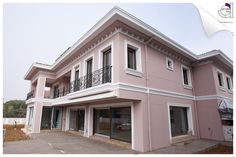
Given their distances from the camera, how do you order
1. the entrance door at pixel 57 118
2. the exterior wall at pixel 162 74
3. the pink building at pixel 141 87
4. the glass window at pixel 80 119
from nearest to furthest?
the pink building at pixel 141 87 → the exterior wall at pixel 162 74 → the glass window at pixel 80 119 → the entrance door at pixel 57 118

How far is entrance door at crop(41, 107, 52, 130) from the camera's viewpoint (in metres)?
12.8

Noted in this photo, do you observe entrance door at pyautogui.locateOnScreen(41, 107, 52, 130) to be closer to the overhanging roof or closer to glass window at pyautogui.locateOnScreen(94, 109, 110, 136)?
the overhanging roof

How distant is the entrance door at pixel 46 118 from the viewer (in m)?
12.8

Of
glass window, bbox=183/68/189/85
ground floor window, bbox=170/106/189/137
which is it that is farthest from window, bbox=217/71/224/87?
ground floor window, bbox=170/106/189/137

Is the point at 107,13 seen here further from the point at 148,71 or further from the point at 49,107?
the point at 49,107

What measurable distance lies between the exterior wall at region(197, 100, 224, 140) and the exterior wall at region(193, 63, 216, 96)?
64 centimetres

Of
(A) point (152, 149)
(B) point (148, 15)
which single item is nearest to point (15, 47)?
(B) point (148, 15)

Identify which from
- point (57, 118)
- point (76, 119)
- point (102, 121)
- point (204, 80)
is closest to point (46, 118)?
point (57, 118)

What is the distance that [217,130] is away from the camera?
8797mm

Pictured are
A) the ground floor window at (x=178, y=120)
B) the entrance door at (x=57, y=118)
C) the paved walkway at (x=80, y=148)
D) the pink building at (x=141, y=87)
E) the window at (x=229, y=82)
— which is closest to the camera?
the paved walkway at (x=80, y=148)

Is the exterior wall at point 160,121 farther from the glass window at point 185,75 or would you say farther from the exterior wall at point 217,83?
the exterior wall at point 217,83

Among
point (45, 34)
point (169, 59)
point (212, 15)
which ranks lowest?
point (169, 59)

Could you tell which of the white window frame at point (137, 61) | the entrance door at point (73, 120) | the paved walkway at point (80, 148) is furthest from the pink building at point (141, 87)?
the paved walkway at point (80, 148)

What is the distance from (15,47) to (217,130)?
455 inches
